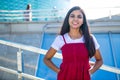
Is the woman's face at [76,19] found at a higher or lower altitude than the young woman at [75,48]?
higher

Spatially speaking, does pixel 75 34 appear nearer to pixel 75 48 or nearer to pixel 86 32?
pixel 86 32

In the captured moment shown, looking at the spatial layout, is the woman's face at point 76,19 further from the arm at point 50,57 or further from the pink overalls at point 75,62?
the arm at point 50,57

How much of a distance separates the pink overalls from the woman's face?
0.24 meters

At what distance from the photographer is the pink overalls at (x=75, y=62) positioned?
2648 mm

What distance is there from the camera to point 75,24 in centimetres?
283

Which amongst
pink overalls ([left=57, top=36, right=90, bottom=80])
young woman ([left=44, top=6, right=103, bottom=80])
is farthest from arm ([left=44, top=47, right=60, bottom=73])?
pink overalls ([left=57, top=36, right=90, bottom=80])

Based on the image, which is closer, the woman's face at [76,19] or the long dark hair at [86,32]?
the long dark hair at [86,32]

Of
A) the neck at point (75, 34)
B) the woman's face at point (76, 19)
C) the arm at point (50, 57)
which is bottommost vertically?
the arm at point (50, 57)

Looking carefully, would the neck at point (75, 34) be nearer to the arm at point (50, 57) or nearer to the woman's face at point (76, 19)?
the woman's face at point (76, 19)

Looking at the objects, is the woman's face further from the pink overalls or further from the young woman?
the pink overalls

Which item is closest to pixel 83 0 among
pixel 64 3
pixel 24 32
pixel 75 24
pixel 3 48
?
pixel 64 3

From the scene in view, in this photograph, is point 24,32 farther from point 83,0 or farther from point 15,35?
point 83,0

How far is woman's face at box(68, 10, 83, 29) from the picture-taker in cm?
282

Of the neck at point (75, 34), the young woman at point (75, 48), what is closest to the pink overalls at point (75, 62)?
the young woman at point (75, 48)
